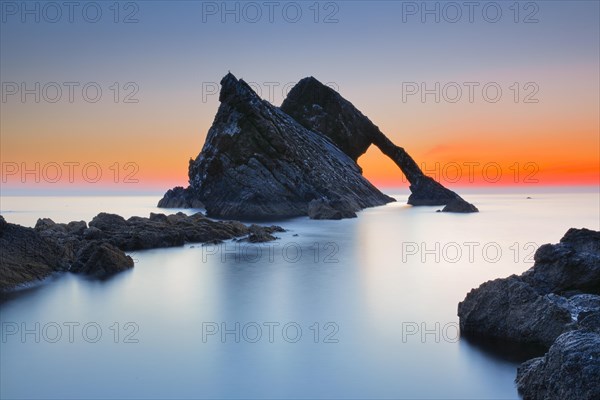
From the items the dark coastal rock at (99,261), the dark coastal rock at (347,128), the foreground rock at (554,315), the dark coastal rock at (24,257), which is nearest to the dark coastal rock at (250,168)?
the dark coastal rock at (347,128)

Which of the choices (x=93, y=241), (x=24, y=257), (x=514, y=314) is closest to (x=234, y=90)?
(x=93, y=241)

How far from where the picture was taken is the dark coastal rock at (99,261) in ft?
60.5

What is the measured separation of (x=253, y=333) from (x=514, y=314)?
19.0 ft

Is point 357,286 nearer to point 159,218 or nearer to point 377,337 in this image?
point 377,337

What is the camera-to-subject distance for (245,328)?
12.3 metres

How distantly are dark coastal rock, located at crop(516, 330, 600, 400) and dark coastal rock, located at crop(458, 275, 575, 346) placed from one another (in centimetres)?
250

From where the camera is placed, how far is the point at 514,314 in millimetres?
9555

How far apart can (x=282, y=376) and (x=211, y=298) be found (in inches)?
304

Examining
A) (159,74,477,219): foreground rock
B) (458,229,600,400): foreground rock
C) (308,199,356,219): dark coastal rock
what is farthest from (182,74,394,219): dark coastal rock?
(458,229,600,400): foreground rock

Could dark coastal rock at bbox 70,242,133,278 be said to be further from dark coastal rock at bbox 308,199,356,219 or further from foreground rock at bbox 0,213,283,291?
dark coastal rock at bbox 308,199,356,219

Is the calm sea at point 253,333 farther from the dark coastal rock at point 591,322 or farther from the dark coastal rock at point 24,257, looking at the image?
the dark coastal rock at point 591,322

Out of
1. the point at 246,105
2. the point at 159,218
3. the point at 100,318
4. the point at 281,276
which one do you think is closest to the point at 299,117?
the point at 246,105

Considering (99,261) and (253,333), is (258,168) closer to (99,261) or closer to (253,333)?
(99,261)

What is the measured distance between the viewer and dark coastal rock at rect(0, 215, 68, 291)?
15795 millimetres
